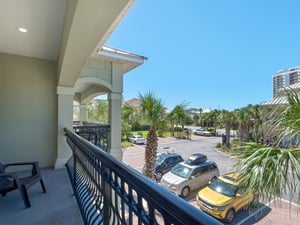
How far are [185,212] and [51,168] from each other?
13.5 ft

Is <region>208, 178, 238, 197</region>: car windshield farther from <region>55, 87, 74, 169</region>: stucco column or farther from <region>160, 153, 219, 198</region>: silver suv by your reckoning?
<region>55, 87, 74, 169</region>: stucco column

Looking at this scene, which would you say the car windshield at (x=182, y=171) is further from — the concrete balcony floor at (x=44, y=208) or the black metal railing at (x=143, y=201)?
the black metal railing at (x=143, y=201)

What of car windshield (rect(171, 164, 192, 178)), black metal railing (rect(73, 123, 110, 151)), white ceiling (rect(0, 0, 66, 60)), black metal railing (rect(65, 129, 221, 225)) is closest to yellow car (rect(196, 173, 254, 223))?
car windshield (rect(171, 164, 192, 178))

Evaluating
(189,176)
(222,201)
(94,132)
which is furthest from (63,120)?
(189,176)

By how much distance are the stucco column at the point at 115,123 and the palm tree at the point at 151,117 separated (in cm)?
123

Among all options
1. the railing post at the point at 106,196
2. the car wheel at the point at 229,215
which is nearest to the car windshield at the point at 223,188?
the car wheel at the point at 229,215

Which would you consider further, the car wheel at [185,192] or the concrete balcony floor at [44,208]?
the car wheel at [185,192]

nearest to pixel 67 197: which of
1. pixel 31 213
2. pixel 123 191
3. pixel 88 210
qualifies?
pixel 31 213

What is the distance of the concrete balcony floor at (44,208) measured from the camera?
5.99 ft

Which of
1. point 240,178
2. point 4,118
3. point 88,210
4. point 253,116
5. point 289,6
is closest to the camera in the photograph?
point 88,210

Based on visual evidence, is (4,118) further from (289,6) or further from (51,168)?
(289,6)

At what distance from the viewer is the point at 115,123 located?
4.88 m

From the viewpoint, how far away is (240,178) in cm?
283

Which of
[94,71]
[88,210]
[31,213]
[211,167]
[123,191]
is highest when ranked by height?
[94,71]
